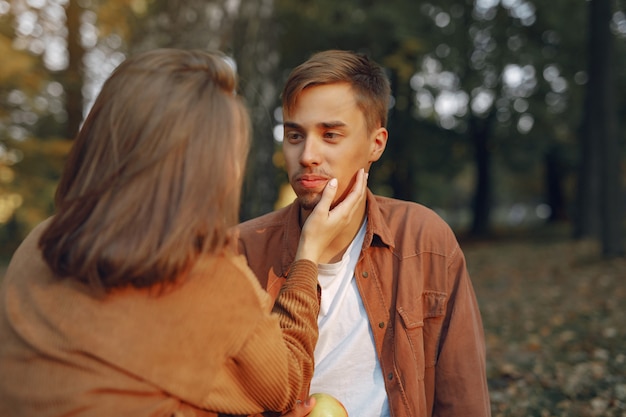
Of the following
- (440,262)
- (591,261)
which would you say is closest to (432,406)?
(440,262)

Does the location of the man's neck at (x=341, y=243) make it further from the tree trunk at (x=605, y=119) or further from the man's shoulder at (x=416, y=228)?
the tree trunk at (x=605, y=119)

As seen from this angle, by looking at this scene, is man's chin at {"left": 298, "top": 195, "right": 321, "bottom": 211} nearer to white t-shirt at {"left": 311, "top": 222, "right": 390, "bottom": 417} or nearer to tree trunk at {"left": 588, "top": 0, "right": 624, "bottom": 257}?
white t-shirt at {"left": 311, "top": 222, "right": 390, "bottom": 417}

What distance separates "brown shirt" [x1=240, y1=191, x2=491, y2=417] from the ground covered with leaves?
2200 mm

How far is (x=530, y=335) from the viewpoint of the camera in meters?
7.29

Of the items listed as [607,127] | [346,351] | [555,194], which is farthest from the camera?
[555,194]

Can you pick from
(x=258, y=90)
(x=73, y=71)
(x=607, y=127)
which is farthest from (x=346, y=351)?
(x=73, y=71)

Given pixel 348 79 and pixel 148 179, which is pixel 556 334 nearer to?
pixel 348 79

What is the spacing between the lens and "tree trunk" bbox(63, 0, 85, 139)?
1301cm

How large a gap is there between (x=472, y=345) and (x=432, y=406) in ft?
1.15

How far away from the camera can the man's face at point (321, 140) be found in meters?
2.79

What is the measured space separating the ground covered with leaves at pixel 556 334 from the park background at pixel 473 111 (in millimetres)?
26

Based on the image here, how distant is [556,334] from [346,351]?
5286mm

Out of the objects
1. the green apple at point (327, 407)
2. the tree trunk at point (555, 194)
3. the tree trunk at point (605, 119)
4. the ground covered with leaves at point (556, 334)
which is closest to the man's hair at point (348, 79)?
the green apple at point (327, 407)

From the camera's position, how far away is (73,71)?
1346 centimetres
